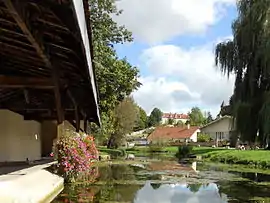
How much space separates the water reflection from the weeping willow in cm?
827

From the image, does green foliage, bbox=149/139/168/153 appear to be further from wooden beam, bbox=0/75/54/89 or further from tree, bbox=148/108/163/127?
tree, bbox=148/108/163/127

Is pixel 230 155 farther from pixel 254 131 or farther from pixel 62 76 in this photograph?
pixel 62 76

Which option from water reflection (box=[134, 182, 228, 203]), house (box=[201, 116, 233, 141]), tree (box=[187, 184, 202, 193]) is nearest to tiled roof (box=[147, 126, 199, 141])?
house (box=[201, 116, 233, 141])

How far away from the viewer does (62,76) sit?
450 inches

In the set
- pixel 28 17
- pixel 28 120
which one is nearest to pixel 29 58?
pixel 28 17

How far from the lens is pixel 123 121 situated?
45406 millimetres

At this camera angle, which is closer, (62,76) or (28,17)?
(28,17)

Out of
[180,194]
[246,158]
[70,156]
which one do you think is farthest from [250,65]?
[70,156]

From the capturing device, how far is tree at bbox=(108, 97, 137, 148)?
4466 cm

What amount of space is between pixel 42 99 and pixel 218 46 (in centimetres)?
1219

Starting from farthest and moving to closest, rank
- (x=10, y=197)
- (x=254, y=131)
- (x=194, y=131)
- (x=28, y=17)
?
(x=194, y=131), (x=254, y=131), (x=10, y=197), (x=28, y=17)

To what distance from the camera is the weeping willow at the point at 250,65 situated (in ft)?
71.5

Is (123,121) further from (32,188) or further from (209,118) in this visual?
(209,118)

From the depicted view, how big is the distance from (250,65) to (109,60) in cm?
716
